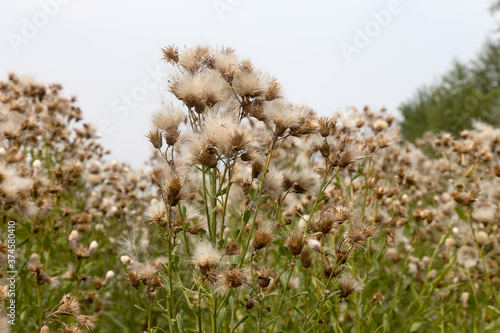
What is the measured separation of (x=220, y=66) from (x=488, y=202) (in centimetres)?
241

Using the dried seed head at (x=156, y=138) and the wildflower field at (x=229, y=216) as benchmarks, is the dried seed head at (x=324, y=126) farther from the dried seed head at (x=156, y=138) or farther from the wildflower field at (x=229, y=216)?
the dried seed head at (x=156, y=138)

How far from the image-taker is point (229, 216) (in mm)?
3076

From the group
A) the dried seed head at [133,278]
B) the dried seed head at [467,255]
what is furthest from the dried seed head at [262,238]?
the dried seed head at [467,255]

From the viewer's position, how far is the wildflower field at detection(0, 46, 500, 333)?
5.61 feet

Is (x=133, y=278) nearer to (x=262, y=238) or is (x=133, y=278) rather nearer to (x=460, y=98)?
(x=262, y=238)

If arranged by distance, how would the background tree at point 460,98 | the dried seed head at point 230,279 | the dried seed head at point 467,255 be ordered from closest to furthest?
the dried seed head at point 230,279, the dried seed head at point 467,255, the background tree at point 460,98

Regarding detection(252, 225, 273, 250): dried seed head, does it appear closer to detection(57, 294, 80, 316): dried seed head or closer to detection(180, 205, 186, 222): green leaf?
detection(180, 205, 186, 222): green leaf

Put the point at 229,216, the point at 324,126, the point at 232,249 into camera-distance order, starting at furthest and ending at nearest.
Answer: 1. the point at 229,216
2. the point at 324,126
3. the point at 232,249

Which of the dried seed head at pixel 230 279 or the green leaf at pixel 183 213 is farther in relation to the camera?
the green leaf at pixel 183 213

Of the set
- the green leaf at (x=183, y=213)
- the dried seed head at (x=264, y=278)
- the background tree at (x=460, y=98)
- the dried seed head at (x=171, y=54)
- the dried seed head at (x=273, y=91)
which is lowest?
the dried seed head at (x=264, y=278)

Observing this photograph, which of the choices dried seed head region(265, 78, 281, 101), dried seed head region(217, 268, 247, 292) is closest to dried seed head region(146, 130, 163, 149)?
dried seed head region(265, 78, 281, 101)

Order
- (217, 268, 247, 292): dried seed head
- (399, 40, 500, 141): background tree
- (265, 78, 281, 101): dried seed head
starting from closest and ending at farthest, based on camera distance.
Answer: (217, 268, 247, 292): dried seed head, (265, 78, 281, 101): dried seed head, (399, 40, 500, 141): background tree

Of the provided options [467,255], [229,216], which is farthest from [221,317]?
[467,255]

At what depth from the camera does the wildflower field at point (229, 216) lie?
171cm
